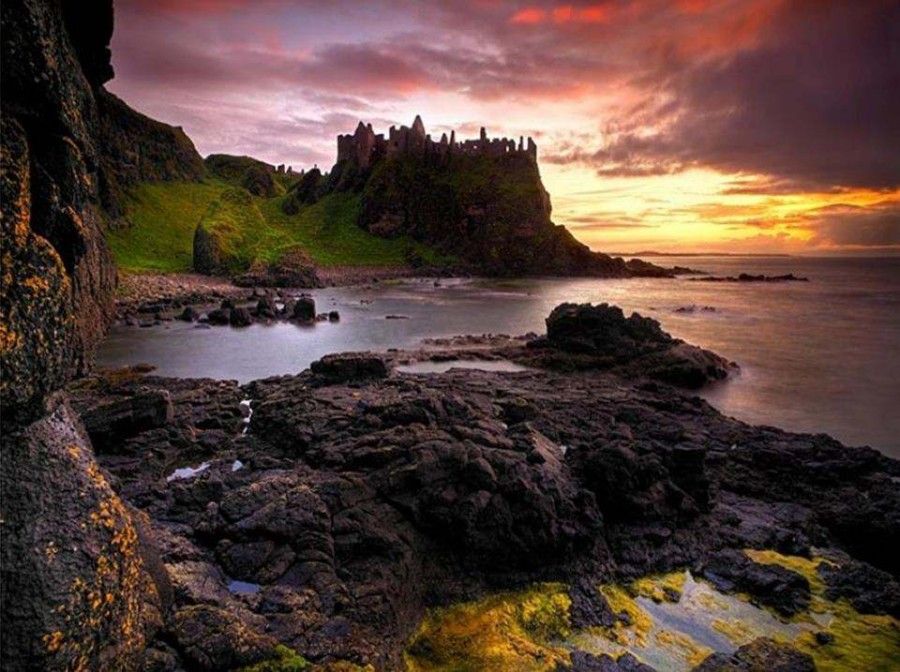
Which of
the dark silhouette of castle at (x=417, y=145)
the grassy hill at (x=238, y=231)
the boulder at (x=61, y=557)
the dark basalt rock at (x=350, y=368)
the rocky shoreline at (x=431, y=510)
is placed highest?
the dark silhouette of castle at (x=417, y=145)

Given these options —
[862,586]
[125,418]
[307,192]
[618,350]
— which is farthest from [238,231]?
[862,586]

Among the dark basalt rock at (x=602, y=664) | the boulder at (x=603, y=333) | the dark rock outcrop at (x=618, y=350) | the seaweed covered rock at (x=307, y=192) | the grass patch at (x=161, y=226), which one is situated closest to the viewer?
the dark basalt rock at (x=602, y=664)

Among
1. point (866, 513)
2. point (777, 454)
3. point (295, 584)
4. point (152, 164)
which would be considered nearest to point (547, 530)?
point (295, 584)

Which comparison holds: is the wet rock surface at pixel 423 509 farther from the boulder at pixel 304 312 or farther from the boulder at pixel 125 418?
the boulder at pixel 304 312

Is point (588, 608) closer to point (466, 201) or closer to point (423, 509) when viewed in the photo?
point (423, 509)

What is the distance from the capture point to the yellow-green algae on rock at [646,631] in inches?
408

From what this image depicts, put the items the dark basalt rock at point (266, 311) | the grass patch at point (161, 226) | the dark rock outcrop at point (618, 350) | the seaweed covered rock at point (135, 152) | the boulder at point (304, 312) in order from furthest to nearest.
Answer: the seaweed covered rock at point (135, 152), the grass patch at point (161, 226), the dark basalt rock at point (266, 311), the boulder at point (304, 312), the dark rock outcrop at point (618, 350)

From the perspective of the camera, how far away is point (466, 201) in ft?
451

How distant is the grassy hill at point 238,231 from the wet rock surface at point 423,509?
239 ft

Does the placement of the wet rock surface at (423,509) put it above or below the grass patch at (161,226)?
below

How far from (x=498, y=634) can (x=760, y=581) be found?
20.7 feet

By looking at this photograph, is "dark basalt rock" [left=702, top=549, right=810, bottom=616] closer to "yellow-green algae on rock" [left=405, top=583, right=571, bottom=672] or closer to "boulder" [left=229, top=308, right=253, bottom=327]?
→ "yellow-green algae on rock" [left=405, top=583, right=571, bottom=672]

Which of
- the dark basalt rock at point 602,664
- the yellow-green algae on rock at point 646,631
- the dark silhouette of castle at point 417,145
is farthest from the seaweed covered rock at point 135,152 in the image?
the dark basalt rock at point 602,664

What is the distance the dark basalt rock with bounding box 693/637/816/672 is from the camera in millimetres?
10102
